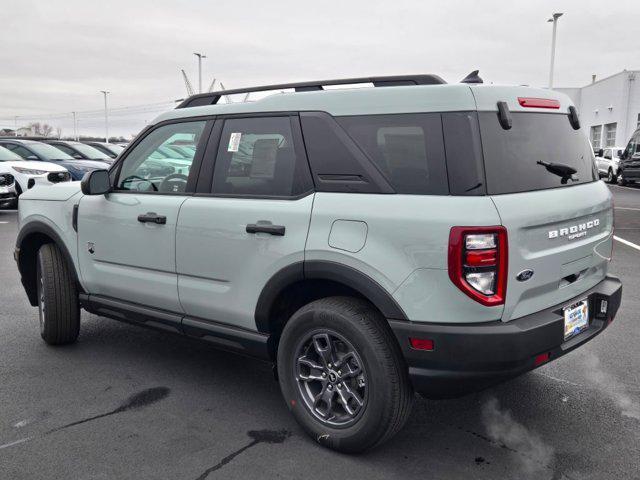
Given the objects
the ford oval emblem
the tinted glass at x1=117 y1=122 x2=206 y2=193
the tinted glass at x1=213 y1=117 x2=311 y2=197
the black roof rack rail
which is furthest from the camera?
the tinted glass at x1=117 y1=122 x2=206 y2=193

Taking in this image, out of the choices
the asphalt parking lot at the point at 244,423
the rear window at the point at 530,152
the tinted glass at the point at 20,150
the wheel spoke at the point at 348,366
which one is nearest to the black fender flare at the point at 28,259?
the asphalt parking lot at the point at 244,423

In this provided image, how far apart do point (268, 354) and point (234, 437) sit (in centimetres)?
47

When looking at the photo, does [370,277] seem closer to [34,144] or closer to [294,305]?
→ [294,305]

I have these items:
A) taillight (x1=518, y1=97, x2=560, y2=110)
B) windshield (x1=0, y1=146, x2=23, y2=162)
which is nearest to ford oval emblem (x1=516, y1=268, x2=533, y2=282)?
taillight (x1=518, y1=97, x2=560, y2=110)

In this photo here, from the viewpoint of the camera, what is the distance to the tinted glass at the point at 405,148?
279cm

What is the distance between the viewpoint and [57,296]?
4543 millimetres

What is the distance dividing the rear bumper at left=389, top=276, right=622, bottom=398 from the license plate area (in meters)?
0.15

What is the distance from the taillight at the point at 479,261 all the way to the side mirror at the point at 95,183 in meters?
2.50

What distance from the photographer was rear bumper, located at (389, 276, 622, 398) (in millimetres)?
2672

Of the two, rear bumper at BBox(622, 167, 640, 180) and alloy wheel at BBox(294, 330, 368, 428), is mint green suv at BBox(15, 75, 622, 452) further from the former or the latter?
rear bumper at BBox(622, 167, 640, 180)

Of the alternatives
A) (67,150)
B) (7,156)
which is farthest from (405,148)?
(67,150)

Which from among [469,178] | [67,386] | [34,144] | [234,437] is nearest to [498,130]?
[469,178]

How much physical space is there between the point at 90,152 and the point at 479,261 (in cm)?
1620

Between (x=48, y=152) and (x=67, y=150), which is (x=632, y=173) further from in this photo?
(x=48, y=152)
